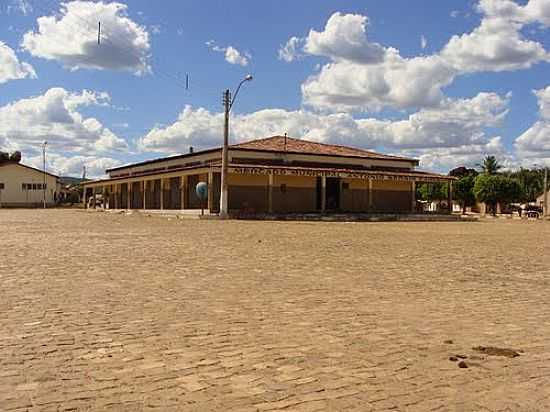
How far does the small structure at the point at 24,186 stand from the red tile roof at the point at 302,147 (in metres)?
40.9

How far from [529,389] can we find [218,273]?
6558 mm

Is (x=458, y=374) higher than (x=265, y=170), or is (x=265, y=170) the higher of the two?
(x=265, y=170)

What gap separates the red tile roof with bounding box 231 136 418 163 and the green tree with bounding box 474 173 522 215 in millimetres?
17680

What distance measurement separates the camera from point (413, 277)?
10.4 m

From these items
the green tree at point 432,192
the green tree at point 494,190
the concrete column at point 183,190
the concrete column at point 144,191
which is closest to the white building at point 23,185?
the concrete column at point 144,191

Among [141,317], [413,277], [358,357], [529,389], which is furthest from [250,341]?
[413,277]

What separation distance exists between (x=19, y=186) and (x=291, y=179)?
47526 mm

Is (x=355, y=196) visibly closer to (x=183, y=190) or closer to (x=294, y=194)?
(x=294, y=194)

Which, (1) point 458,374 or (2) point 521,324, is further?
(2) point 521,324

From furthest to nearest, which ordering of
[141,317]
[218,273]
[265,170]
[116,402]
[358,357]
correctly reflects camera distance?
1. [265,170]
2. [218,273]
3. [141,317]
4. [358,357]
5. [116,402]

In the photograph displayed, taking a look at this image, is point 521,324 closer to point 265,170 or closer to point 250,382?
point 250,382

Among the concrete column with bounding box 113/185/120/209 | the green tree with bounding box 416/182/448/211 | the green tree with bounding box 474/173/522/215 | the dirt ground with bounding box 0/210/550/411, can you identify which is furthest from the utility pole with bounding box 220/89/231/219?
the green tree with bounding box 416/182/448/211

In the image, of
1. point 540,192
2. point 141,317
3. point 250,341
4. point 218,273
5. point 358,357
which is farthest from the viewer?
point 540,192

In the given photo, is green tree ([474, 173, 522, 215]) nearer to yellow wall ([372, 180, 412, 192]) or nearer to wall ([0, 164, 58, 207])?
yellow wall ([372, 180, 412, 192])
